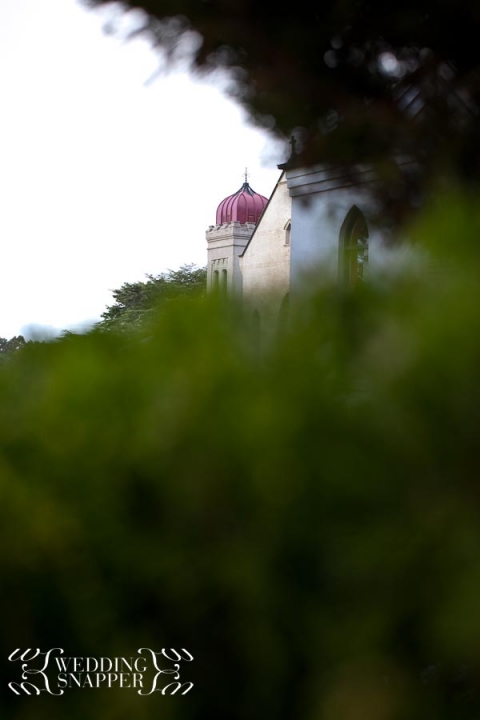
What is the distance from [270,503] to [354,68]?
4.50 metres

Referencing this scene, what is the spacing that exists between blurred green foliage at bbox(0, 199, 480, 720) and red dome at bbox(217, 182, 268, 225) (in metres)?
50.3

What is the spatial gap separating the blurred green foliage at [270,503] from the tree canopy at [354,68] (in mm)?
3968

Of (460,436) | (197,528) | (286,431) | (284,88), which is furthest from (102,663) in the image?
(284,88)

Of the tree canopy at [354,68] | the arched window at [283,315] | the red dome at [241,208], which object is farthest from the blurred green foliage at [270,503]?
the red dome at [241,208]

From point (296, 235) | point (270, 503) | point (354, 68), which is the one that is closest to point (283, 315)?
point (270, 503)

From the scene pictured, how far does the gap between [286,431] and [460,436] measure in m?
0.17

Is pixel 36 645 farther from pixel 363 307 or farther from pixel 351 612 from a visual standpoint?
pixel 363 307

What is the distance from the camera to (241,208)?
51.6 m

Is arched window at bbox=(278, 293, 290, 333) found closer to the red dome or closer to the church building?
the church building

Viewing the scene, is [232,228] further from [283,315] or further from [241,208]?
[283,315]

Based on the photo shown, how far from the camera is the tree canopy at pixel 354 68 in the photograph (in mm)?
4496

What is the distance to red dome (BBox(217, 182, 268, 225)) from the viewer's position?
5144 centimetres

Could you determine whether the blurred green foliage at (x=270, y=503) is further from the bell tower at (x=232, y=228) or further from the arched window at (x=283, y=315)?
the bell tower at (x=232, y=228)

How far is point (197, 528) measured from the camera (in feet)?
2.84
